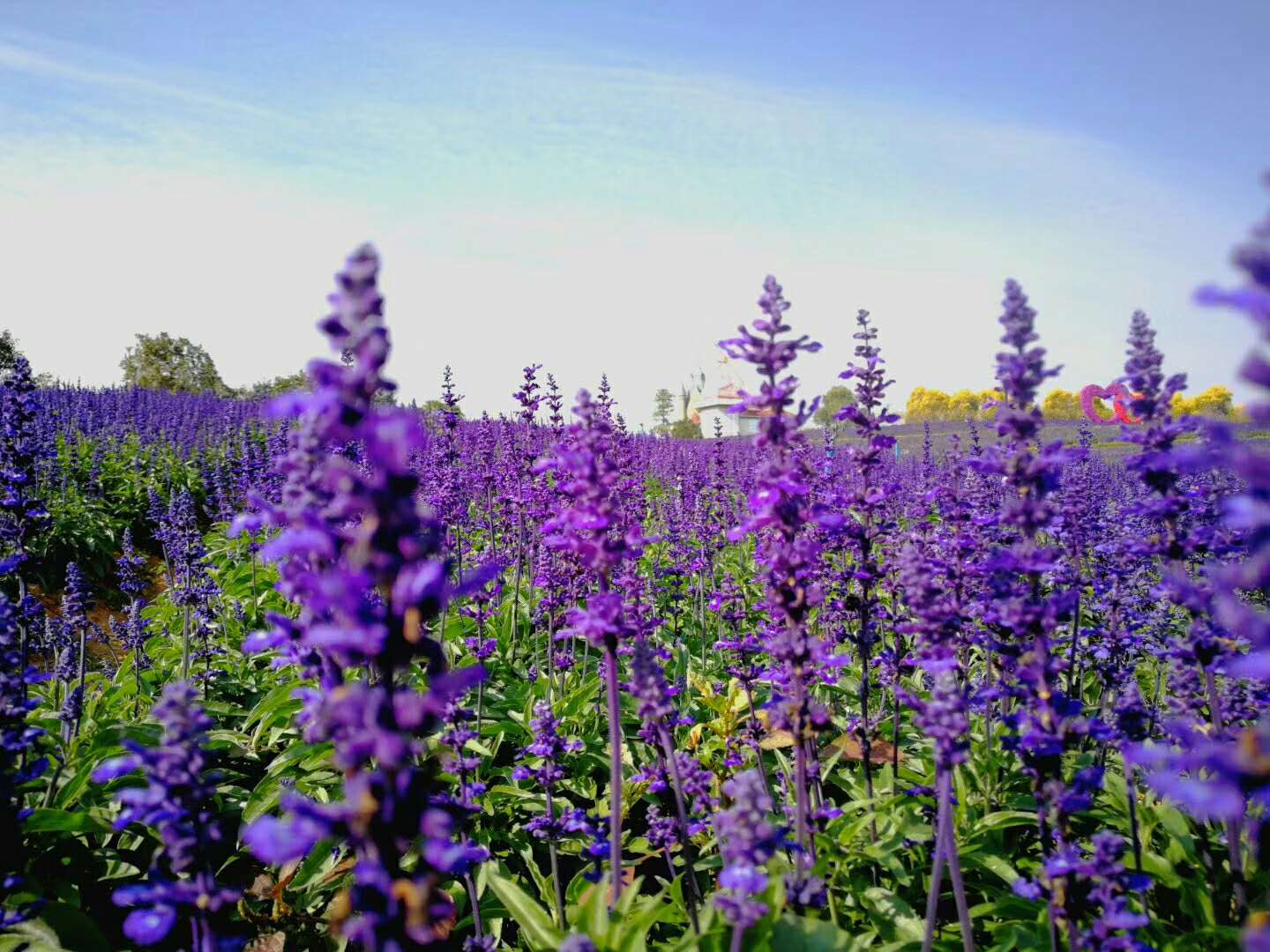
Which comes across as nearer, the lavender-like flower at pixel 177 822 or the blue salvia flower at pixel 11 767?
the lavender-like flower at pixel 177 822

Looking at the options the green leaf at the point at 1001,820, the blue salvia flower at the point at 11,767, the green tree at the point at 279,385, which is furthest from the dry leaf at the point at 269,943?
the green tree at the point at 279,385

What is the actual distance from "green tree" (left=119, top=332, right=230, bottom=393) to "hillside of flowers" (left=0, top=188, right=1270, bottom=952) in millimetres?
53419

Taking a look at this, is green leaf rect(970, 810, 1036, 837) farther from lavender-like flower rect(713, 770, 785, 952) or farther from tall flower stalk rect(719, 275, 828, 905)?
lavender-like flower rect(713, 770, 785, 952)

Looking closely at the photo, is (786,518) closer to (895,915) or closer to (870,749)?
(895,915)

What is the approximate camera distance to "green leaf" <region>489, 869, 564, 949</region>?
3.61 metres

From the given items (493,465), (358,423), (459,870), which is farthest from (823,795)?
(493,465)

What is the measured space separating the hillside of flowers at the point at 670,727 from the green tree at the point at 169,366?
53.4 meters

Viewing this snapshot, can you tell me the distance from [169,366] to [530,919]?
64922 millimetres

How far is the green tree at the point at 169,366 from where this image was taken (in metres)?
55.7

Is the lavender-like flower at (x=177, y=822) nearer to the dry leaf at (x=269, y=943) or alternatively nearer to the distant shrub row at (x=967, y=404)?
the dry leaf at (x=269, y=943)

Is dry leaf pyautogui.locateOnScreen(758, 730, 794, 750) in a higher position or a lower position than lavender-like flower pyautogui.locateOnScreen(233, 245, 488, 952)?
lower

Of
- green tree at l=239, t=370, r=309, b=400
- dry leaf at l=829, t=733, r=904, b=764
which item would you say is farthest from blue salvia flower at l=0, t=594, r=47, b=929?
green tree at l=239, t=370, r=309, b=400

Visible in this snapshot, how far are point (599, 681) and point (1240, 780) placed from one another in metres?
6.75

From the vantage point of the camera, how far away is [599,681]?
8.38 meters
